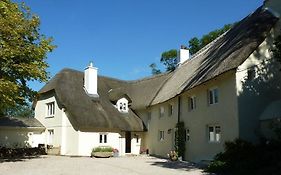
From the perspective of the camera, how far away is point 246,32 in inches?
914

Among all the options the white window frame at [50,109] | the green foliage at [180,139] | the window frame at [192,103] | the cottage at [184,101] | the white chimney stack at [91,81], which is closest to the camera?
the cottage at [184,101]

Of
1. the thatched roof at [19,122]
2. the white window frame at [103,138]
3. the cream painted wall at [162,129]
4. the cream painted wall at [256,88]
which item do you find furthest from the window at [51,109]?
the cream painted wall at [256,88]

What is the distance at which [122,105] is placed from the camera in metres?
39.1

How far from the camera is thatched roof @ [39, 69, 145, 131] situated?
109 ft

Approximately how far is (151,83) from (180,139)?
1359cm

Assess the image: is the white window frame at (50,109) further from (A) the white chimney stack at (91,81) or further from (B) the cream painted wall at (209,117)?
(B) the cream painted wall at (209,117)

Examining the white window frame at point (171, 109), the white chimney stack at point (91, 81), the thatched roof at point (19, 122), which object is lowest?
the thatched roof at point (19, 122)

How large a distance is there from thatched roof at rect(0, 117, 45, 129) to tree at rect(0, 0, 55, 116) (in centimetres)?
837

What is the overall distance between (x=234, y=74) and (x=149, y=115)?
18636 mm

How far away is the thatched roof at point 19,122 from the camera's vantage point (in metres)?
34.4

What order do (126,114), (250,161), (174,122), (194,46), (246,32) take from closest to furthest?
(250,161), (246,32), (174,122), (126,114), (194,46)

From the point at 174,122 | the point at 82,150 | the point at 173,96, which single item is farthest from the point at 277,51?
the point at 82,150

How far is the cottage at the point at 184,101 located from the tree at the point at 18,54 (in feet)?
25.3

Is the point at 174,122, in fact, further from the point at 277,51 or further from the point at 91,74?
the point at 277,51
